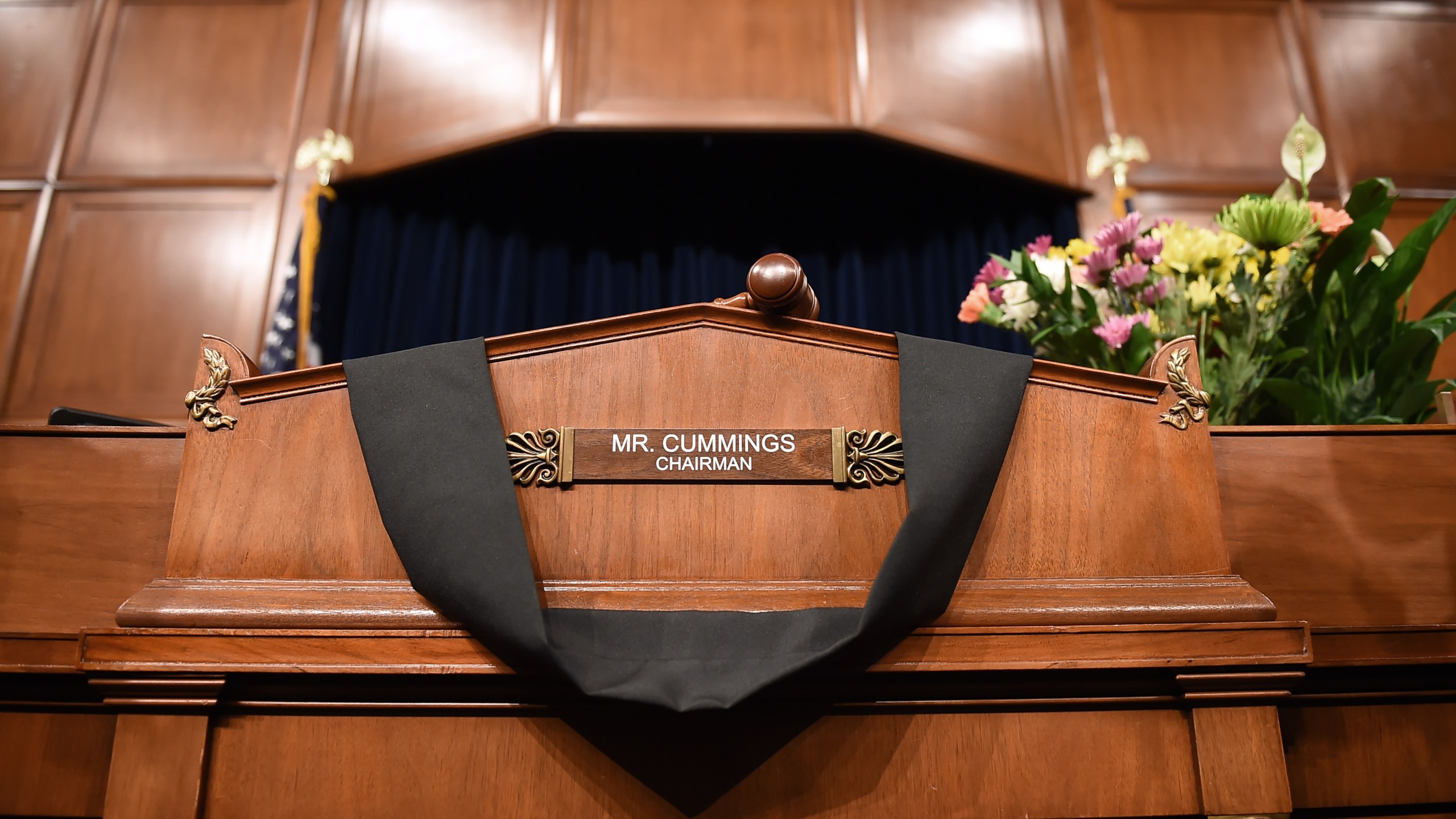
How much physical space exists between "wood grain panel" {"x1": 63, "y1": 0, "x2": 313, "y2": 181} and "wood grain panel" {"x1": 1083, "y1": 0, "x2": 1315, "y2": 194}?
282cm

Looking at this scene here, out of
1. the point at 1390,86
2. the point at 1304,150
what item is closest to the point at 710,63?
the point at 1304,150

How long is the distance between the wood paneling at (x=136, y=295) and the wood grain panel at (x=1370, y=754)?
9.34 feet

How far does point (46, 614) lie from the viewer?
3.79 feet

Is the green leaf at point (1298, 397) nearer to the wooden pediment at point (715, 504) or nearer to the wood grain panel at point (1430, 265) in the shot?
the wooden pediment at point (715, 504)

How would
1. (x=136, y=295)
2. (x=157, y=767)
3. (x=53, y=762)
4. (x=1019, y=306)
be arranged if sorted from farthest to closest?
(x=136, y=295) → (x=1019, y=306) → (x=53, y=762) → (x=157, y=767)

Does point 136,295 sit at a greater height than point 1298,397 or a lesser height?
greater

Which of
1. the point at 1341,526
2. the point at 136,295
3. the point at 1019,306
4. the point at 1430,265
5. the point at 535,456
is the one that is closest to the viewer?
the point at 535,456

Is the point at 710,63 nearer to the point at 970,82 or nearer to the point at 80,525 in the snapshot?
the point at 970,82

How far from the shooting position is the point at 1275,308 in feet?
5.10

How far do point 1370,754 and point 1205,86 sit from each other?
108 inches

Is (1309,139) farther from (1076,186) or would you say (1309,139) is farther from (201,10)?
(201,10)

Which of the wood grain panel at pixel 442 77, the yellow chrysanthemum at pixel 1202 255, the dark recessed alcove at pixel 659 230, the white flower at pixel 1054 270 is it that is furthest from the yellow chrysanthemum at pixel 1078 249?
the wood grain panel at pixel 442 77

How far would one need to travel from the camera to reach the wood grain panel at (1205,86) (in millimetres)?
3102

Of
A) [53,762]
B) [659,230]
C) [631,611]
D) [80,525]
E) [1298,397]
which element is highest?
[659,230]
